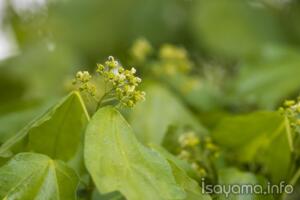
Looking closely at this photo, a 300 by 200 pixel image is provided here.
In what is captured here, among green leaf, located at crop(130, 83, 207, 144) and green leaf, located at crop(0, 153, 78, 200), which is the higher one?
green leaf, located at crop(130, 83, 207, 144)

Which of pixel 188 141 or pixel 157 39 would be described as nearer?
pixel 188 141

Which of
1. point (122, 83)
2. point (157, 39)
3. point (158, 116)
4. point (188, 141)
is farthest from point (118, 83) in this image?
point (157, 39)

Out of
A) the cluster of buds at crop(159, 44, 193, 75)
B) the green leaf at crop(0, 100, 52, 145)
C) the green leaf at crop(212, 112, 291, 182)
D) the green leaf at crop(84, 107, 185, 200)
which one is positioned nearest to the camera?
the green leaf at crop(84, 107, 185, 200)

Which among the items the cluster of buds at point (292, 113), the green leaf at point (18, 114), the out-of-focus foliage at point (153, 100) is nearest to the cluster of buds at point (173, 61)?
the out-of-focus foliage at point (153, 100)

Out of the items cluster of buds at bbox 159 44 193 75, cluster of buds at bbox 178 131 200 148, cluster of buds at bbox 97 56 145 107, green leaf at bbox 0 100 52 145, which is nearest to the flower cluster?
cluster of buds at bbox 97 56 145 107

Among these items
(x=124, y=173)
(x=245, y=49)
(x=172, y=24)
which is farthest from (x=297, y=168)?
(x=172, y=24)

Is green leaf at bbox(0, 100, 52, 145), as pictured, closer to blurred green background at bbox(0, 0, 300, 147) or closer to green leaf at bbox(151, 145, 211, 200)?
blurred green background at bbox(0, 0, 300, 147)

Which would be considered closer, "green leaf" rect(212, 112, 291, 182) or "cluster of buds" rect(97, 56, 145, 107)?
"cluster of buds" rect(97, 56, 145, 107)

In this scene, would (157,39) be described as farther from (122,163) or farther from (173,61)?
(122,163)
